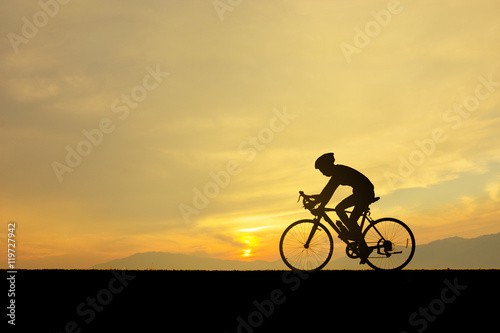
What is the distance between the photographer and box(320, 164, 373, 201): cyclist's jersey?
11.3 m

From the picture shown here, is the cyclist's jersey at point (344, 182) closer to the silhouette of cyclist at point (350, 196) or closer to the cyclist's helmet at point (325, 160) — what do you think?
the silhouette of cyclist at point (350, 196)

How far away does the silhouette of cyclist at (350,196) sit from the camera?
11.3 m

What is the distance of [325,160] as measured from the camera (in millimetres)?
11242

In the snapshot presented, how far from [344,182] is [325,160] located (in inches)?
27.0

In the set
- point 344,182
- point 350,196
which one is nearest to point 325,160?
point 344,182

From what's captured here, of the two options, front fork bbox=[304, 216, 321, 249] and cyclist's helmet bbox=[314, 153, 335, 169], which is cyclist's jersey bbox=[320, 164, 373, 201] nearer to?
cyclist's helmet bbox=[314, 153, 335, 169]
